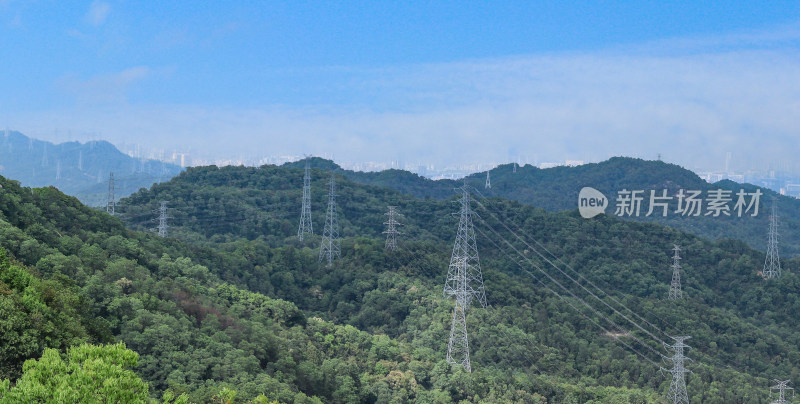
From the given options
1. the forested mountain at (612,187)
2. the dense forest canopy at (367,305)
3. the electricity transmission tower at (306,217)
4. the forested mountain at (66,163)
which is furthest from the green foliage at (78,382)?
the forested mountain at (66,163)

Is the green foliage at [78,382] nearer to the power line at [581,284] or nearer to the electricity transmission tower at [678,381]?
the electricity transmission tower at [678,381]

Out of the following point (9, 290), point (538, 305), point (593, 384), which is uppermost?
point (9, 290)

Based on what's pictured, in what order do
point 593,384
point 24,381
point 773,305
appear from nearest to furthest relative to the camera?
point 24,381, point 593,384, point 773,305

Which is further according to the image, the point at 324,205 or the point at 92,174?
the point at 92,174

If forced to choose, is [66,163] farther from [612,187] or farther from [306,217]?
[612,187]

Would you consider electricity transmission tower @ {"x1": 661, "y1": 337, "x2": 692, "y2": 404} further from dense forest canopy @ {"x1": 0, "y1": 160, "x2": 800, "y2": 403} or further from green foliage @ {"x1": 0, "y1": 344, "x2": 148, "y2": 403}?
green foliage @ {"x1": 0, "y1": 344, "x2": 148, "y2": 403}

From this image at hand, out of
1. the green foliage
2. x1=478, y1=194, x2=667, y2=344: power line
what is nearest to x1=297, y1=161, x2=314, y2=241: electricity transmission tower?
x1=478, y1=194, x2=667, y2=344: power line

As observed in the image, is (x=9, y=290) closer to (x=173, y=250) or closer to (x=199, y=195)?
(x=173, y=250)

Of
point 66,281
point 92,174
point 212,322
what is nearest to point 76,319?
point 66,281
